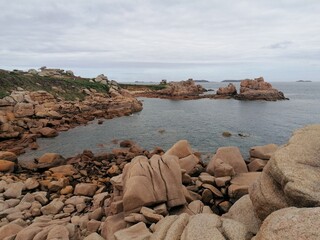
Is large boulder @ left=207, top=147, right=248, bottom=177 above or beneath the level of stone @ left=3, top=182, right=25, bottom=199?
above

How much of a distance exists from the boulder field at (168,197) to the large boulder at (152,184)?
0.05m

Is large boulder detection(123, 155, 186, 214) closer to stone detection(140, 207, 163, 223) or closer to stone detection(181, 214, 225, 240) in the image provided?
stone detection(140, 207, 163, 223)

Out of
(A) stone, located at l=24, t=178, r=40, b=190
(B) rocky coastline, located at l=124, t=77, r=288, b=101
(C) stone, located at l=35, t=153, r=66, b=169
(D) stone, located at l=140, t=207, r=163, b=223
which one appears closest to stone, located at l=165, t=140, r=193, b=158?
(D) stone, located at l=140, t=207, r=163, b=223

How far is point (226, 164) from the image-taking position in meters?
19.8

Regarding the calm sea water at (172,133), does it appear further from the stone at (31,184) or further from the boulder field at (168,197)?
the stone at (31,184)

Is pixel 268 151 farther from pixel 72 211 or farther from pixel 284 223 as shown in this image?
pixel 284 223

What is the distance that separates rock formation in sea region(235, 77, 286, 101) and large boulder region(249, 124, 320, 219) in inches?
4004

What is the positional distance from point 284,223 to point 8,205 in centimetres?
1765

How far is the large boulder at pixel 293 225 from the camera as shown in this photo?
628cm

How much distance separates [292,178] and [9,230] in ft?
44.8

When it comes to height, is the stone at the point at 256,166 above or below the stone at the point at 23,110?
below

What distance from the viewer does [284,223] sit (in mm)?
6707

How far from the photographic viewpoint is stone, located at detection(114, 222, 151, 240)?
433 inches

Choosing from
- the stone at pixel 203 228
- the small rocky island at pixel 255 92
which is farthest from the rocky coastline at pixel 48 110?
the small rocky island at pixel 255 92
